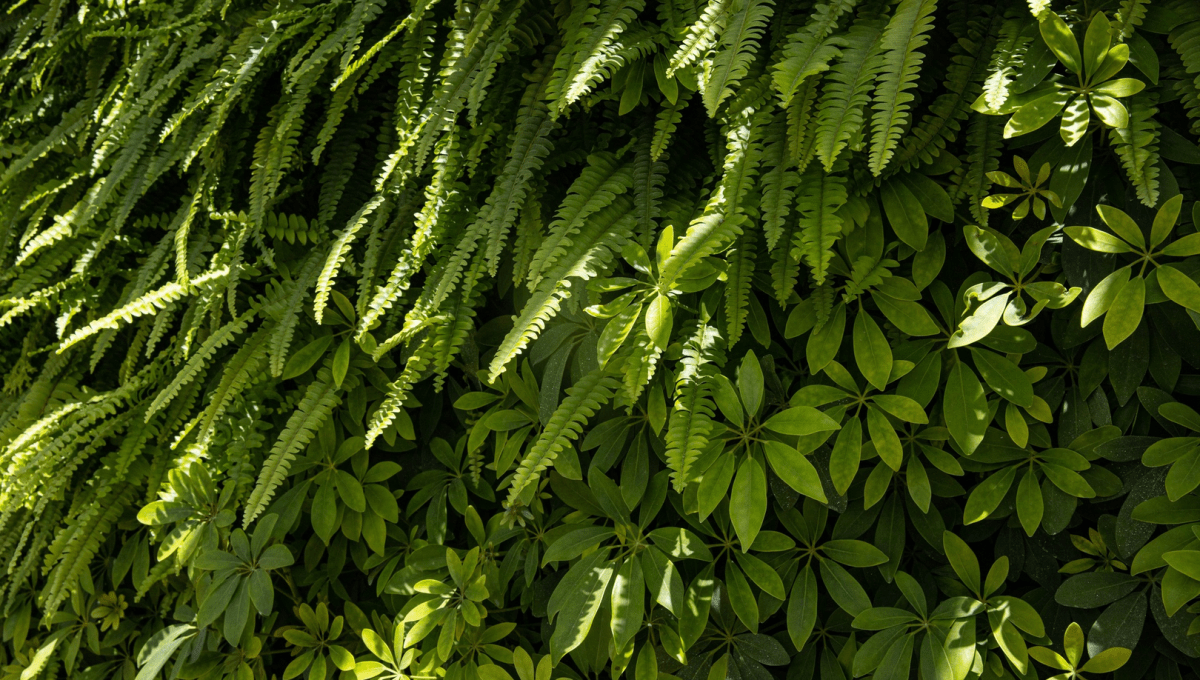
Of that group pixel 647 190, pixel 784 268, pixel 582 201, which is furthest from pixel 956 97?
pixel 582 201

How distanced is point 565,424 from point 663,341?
252mm

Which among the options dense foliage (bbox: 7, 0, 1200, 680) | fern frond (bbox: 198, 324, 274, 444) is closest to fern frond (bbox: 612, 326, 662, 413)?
dense foliage (bbox: 7, 0, 1200, 680)

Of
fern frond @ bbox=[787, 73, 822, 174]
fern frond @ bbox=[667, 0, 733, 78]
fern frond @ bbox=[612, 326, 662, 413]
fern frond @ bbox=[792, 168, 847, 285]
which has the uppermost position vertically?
fern frond @ bbox=[667, 0, 733, 78]

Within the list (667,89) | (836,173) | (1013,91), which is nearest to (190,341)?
(667,89)

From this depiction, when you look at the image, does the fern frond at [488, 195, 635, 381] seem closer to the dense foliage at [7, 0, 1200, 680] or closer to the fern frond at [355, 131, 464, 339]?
the dense foliage at [7, 0, 1200, 680]

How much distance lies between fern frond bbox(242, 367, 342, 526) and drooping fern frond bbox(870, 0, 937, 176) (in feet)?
3.63

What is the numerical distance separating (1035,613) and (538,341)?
35.9 inches

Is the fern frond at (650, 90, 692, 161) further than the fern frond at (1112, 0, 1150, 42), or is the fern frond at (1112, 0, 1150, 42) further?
the fern frond at (650, 90, 692, 161)

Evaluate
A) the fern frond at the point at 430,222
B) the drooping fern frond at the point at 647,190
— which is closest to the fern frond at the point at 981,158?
the drooping fern frond at the point at 647,190

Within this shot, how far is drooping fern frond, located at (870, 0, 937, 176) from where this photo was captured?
99 centimetres

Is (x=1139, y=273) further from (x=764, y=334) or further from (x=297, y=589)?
(x=297, y=589)

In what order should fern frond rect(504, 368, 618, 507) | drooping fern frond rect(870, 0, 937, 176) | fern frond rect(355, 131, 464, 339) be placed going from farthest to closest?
fern frond rect(355, 131, 464, 339) → fern frond rect(504, 368, 618, 507) → drooping fern frond rect(870, 0, 937, 176)

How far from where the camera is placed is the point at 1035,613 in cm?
112

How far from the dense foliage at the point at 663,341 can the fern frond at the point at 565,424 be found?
1 cm
